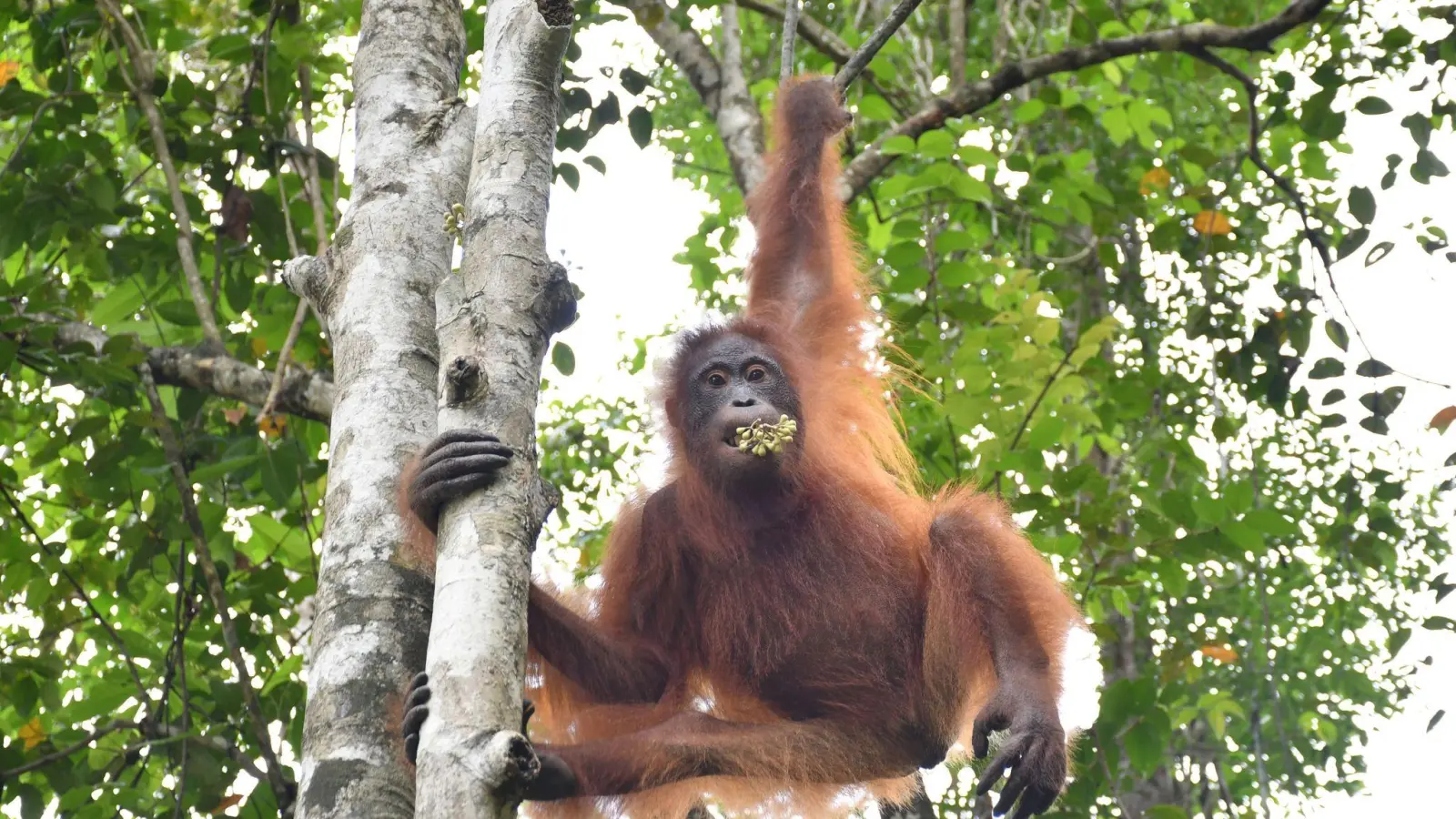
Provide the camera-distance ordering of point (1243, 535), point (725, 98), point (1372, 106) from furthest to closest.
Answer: point (725, 98) < point (1372, 106) < point (1243, 535)

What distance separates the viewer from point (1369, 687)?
9.80 metres

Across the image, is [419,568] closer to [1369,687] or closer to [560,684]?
[560,684]

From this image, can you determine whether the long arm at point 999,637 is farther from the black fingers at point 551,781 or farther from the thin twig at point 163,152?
the thin twig at point 163,152

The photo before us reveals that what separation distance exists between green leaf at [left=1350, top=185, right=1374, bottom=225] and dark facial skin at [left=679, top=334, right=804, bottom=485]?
7.65 ft

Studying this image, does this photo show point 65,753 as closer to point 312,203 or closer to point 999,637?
point 312,203

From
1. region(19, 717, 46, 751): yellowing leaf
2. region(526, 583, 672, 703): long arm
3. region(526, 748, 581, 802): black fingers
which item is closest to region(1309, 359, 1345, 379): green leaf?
region(526, 583, 672, 703): long arm

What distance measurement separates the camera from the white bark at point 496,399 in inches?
83.0

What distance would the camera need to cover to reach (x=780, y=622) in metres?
4.33

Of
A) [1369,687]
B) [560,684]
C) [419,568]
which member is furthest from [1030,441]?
[1369,687]

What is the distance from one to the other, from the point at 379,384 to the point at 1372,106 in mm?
4246

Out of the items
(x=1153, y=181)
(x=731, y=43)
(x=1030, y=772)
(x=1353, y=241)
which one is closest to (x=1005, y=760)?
(x=1030, y=772)

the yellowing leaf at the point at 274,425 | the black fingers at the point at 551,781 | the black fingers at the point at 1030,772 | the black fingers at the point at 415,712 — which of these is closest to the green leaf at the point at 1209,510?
the black fingers at the point at 1030,772

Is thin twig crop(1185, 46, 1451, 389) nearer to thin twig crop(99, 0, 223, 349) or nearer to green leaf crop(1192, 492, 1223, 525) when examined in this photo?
green leaf crop(1192, 492, 1223, 525)

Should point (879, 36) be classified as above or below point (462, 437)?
above
